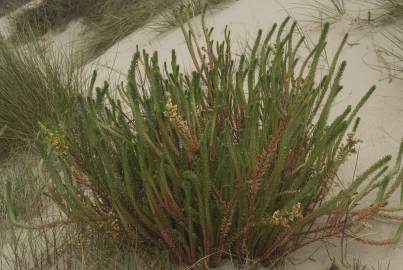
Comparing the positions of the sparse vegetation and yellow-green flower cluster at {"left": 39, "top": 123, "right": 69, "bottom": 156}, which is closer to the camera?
yellow-green flower cluster at {"left": 39, "top": 123, "right": 69, "bottom": 156}

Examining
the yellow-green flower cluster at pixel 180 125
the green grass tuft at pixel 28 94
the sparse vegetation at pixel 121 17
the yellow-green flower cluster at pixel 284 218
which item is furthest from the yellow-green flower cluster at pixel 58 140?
the sparse vegetation at pixel 121 17

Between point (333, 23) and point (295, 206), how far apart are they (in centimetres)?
172

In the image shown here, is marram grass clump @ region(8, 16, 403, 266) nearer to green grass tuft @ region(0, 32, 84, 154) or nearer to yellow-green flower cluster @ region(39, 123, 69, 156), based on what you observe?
yellow-green flower cluster @ region(39, 123, 69, 156)

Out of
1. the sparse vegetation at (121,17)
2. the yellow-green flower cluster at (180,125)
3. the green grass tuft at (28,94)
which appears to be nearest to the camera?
the yellow-green flower cluster at (180,125)

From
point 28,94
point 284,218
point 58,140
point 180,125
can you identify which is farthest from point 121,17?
point 284,218

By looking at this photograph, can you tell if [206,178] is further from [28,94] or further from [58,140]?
[28,94]

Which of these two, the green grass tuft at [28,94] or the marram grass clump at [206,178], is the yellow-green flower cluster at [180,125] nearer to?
the marram grass clump at [206,178]

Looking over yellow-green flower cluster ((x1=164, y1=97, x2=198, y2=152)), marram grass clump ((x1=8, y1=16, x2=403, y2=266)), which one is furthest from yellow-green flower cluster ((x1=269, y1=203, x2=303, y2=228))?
yellow-green flower cluster ((x1=164, y1=97, x2=198, y2=152))

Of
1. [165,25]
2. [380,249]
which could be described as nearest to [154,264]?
[380,249]

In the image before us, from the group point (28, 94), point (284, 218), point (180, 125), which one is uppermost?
point (180, 125)

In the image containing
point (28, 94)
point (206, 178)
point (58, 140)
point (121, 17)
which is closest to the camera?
point (206, 178)

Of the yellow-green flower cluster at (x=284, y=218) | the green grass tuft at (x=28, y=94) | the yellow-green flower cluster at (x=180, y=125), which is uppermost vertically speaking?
the yellow-green flower cluster at (x=180, y=125)

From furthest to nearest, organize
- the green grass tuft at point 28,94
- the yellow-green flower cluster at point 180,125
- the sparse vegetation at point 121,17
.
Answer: the sparse vegetation at point 121,17, the green grass tuft at point 28,94, the yellow-green flower cluster at point 180,125

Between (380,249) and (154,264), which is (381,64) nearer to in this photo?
(380,249)
